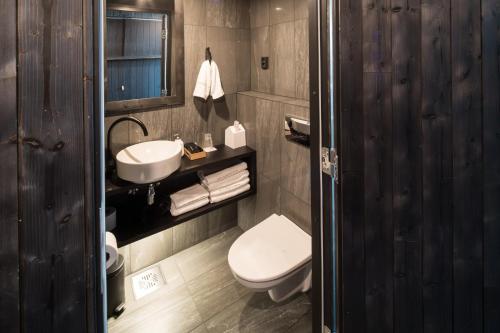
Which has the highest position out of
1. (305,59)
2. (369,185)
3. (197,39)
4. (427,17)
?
(197,39)

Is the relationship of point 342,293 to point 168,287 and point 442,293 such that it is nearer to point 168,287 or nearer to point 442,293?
point 442,293

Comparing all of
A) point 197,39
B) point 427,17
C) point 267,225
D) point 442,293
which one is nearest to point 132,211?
point 267,225

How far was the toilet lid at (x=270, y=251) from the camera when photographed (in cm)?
178

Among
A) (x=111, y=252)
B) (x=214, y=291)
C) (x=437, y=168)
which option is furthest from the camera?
(x=214, y=291)

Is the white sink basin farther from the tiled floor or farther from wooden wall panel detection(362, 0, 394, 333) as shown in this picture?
wooden wall panel detection(362, 0, 394, 333)

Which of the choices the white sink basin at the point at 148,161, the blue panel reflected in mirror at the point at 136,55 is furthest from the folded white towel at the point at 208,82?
the white sink basin at the point at 148,161

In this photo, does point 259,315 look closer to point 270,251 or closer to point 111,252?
point 270,251

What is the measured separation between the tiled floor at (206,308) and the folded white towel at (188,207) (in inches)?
19.7

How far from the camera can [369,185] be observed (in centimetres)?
114

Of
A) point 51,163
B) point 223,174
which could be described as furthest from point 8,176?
point 223,174

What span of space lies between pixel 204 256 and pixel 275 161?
1.06 metres

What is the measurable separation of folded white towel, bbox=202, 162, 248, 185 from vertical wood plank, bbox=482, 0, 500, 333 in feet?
5.81

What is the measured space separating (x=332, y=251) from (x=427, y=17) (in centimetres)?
94

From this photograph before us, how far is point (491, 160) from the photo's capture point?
4.03ft
